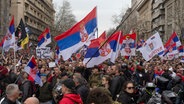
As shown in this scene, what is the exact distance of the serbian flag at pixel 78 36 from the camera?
1050 centimetres

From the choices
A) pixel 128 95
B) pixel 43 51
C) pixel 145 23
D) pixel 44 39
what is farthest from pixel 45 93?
pixel 145 23

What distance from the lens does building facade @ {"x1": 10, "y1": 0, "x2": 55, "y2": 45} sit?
241ft

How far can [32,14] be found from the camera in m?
84.0

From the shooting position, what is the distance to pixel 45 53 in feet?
69.2

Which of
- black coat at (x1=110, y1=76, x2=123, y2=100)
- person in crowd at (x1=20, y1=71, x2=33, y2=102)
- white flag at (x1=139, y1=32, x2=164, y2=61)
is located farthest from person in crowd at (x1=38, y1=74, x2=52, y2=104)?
white flag at (x1=139, y1=32, x2=164, y2=61)

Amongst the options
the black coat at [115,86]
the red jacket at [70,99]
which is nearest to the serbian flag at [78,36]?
the black coat at [115,86]

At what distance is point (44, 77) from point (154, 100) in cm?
472

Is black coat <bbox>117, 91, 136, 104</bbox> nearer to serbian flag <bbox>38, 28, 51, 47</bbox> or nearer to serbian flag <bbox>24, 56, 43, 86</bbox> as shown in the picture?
serbian flag <bbox>24, 56, 43, 86</bbox>

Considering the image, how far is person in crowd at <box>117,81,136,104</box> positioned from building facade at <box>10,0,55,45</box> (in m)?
64.9

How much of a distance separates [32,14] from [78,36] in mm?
74695

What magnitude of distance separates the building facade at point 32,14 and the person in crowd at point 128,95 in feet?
213

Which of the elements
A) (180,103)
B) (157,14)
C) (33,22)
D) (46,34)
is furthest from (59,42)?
(33,22)

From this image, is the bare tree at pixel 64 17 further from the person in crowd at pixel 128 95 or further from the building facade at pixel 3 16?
the person in crowd at pixel 128 95

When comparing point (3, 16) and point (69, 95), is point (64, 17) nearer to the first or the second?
point (3, 16)
